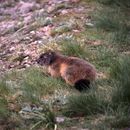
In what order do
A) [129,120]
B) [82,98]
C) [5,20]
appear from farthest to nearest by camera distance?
[5,20] < [82,98] < [129,120]

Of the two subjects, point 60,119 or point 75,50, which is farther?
point 75,50

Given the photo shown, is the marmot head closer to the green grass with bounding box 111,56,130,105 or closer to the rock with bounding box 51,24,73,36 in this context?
the green grass with bounding box 111,56,130,105

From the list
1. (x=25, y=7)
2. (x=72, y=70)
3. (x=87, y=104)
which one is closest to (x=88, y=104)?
(x=87, y=104)

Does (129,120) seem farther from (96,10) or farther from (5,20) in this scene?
(5,20)

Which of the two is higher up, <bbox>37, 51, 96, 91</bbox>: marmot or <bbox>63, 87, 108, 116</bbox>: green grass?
<bbox>63, 87, 108, 116</bbox>: green grass

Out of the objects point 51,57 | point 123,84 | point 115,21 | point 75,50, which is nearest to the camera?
point 123,84

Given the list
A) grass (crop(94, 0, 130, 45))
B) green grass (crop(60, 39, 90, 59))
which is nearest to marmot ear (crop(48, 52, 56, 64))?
green grass (crop(60, 39, 90, 59))

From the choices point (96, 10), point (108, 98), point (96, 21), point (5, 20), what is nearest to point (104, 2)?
point (96, 10)

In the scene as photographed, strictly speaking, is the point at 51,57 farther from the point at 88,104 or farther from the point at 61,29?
the point at 61,29

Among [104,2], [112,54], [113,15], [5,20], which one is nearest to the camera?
[112,54]
